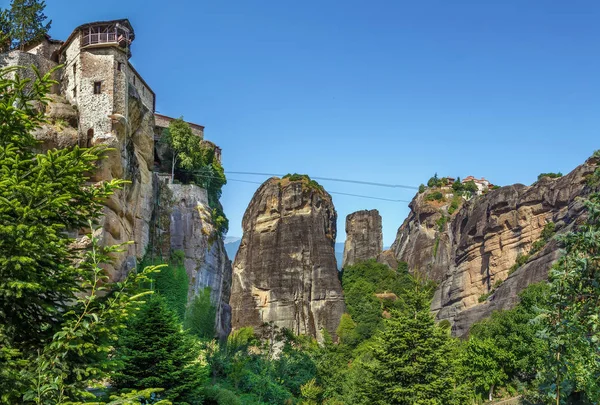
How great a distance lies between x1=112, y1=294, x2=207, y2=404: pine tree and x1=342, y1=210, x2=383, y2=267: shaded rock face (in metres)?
79.7

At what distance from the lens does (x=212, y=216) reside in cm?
4478

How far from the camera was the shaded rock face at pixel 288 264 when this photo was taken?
75.7 m

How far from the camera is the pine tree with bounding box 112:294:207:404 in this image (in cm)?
2152

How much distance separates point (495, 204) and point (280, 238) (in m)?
28.0

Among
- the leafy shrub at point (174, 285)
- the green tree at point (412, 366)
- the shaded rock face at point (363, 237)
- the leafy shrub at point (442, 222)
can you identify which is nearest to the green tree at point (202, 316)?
the leafy shrub at point (174, 285)

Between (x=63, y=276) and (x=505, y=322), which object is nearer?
(x=63, y=276)

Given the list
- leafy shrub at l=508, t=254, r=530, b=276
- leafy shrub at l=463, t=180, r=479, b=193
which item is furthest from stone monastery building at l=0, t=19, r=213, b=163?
leafy shrub at l=463, t=180, r=479, b=193

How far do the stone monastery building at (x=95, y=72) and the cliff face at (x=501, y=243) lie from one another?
33341 millimetres

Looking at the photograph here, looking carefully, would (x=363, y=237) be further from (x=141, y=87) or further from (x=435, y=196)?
(x=141, y=87)

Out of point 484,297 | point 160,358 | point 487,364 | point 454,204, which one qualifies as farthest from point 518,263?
point 160,358

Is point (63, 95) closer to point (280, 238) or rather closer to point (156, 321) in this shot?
point (156, 321)

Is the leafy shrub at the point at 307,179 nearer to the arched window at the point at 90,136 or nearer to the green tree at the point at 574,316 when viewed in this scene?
the arched window at the point at 90,136

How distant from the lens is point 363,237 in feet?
343

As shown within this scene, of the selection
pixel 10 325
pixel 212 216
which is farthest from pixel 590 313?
pixel 212 216
